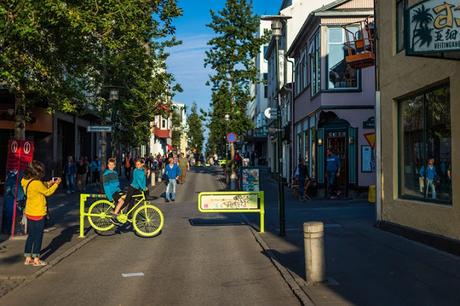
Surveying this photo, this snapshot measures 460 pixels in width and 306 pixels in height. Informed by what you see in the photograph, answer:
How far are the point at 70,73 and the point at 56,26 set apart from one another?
7.27ft

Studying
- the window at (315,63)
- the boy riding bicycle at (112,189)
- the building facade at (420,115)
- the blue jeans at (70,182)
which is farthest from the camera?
the blue jeans at (70,182)

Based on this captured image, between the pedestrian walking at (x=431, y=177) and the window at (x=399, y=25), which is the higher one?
the window at (x=399, y=25)

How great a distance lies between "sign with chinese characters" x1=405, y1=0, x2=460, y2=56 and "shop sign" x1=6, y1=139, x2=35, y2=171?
311 inches

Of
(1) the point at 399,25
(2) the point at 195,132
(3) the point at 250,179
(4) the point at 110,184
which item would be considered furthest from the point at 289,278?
(2) the point at 195,132

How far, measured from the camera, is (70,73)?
46.9ft

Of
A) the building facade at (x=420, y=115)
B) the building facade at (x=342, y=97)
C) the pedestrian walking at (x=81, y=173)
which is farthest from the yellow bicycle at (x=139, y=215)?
the pedestrian walking at (x=81, y=173)

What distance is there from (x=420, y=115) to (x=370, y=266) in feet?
13.7

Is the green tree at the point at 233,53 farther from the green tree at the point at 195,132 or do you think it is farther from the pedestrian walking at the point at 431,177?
the green tree at the point at 195,132

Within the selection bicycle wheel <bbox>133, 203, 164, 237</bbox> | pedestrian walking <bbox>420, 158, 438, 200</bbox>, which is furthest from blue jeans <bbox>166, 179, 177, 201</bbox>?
pedestrian walking <bbox>420, 158, 438, 200</bbox>

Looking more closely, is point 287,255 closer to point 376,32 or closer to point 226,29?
point 376,32

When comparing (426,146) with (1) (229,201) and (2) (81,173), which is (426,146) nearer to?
(1) (229,201)

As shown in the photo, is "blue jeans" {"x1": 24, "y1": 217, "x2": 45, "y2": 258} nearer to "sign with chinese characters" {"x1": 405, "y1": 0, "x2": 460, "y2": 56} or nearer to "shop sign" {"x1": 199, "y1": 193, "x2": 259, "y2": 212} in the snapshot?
"shop sign" {"x1": 199, "y1": 193, "x2": 259, "y2": 212}

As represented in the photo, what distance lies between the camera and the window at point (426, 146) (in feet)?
35.6

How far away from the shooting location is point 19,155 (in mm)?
12609
